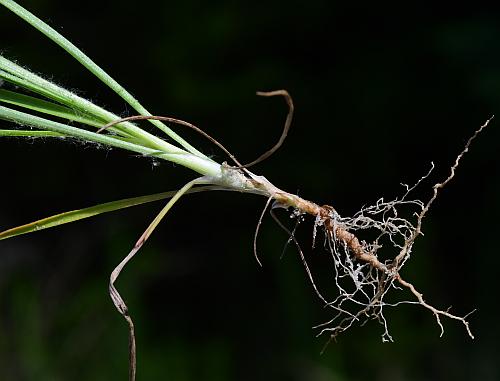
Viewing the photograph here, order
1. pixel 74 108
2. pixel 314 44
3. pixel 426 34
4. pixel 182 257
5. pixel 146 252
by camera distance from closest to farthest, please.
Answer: pixel 74 108, pixel 426 34, pixel 314 44, pixel 146 252, pixel 182 257

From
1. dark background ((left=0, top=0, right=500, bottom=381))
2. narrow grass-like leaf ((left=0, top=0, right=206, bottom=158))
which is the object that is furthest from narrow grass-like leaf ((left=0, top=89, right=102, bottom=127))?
dark background ((left=0, top=0, right=500, bottom=381))

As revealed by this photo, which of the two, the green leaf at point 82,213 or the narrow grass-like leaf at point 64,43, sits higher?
the narrow grass-like leaf at point 64,43

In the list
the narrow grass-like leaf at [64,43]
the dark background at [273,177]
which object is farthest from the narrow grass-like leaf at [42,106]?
the dark background at [273,177]

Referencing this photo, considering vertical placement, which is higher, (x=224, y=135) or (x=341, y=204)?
(x=224, y=135)

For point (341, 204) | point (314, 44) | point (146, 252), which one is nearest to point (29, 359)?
point (146, 252)

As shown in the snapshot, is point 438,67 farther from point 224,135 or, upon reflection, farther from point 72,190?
point 72,190

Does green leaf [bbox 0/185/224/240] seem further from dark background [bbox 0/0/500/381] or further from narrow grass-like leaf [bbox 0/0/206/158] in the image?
dark background [bbox 0/0/500/381]

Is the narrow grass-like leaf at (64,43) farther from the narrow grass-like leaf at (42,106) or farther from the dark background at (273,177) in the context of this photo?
the dark background at (273,177)

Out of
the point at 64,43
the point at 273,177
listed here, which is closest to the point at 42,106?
the point at 64,43
